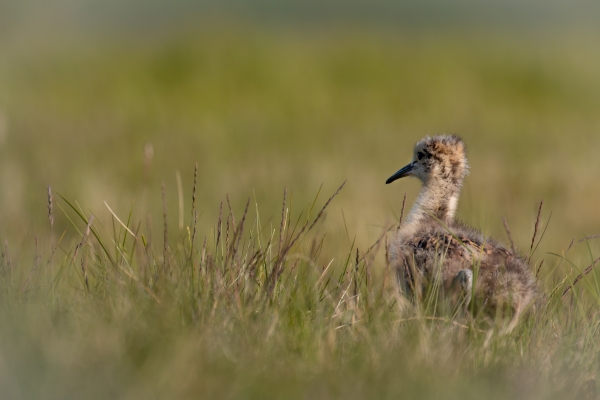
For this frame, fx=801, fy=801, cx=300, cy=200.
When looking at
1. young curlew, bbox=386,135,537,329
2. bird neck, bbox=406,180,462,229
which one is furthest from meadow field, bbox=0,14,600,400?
bird neck, bbox=406,180,462,229

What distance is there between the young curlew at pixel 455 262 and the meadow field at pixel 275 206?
14 centimetres

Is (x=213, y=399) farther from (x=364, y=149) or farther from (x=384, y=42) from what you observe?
(x=384, y=42)

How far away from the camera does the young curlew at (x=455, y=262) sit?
11.8 ft

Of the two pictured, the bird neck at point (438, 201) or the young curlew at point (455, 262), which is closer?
the young curlew at point (455, 262)

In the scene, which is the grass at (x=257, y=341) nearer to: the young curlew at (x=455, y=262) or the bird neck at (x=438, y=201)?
the young curlew at (x=455, y=262)

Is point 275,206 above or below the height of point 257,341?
below

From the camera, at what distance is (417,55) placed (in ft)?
52.5

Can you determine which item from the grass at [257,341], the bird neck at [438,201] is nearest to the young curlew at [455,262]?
the bird neck at [438,201]

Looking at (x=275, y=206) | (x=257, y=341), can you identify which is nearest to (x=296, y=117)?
(x=275, y=206)

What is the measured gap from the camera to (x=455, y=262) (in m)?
3.71

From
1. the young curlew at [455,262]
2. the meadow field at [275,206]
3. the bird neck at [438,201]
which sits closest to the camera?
the meadow field at [275,206]

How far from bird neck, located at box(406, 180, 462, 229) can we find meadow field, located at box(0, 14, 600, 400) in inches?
15.9

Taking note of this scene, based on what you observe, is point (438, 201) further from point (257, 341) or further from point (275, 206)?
point (275, 206)

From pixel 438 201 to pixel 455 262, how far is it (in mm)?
1029
